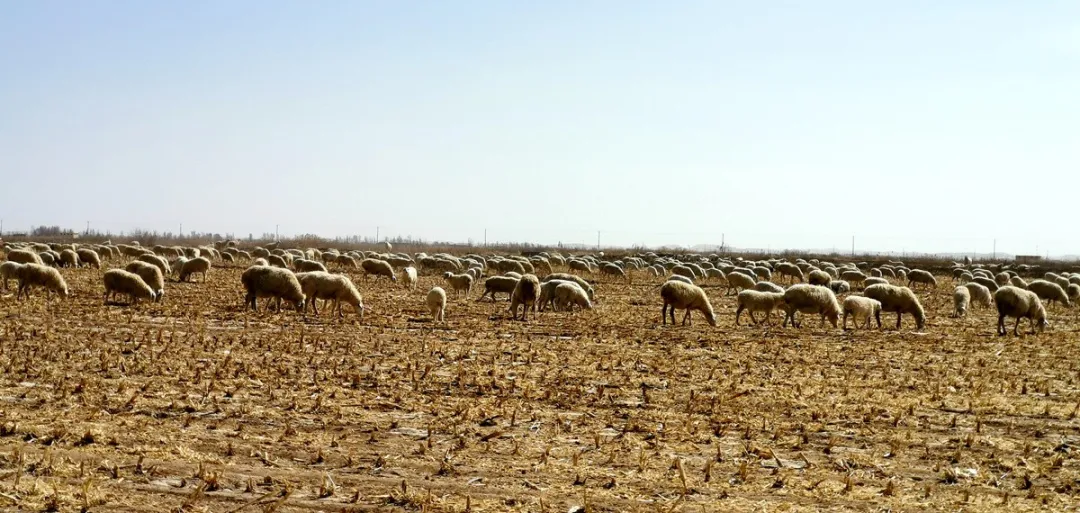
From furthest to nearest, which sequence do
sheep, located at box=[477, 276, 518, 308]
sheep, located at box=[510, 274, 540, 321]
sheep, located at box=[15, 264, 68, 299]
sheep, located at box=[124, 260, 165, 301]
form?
→ sheep, located at box=[477, 276, 518, 308]
sheep, located at box=[124, 260, 165, 301]
sheep, located at box=[510, 274, 540, 321]
sheep, located at box=[15, 264, 68, 299]

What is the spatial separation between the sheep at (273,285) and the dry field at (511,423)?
14.0ft

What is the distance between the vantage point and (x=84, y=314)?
16969mm

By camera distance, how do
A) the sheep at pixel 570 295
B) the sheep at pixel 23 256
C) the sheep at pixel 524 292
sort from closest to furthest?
the sheep at pixel 524 292 → the sheep at pixel 570 295 → the sheep at pixel 23 256

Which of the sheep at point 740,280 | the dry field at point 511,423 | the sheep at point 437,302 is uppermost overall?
the sheep at point 740,280

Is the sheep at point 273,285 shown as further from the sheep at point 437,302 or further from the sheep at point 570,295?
the sheep at point 570,295

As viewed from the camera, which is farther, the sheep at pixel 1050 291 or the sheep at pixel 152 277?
the sheep at pixel 1050 291

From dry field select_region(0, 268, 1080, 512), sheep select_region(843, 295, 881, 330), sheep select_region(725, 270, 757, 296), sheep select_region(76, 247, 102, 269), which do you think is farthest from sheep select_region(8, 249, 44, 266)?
sheep select_region(843, 295, 881, 330)

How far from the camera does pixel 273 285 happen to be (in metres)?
19.9

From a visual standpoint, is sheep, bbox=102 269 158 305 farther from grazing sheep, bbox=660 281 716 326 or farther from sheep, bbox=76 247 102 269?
sheep, bbox=76 247 102 269

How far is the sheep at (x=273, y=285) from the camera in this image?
65.3 ft

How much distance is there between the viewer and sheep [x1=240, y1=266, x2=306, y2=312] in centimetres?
1989

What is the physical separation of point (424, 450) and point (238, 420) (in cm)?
222

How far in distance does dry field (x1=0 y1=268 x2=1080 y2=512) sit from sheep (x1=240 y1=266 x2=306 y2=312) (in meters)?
4.25

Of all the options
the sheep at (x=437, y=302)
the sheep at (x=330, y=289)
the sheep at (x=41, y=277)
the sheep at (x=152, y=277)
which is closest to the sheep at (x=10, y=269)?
the sheep at (x=41, y=277)
